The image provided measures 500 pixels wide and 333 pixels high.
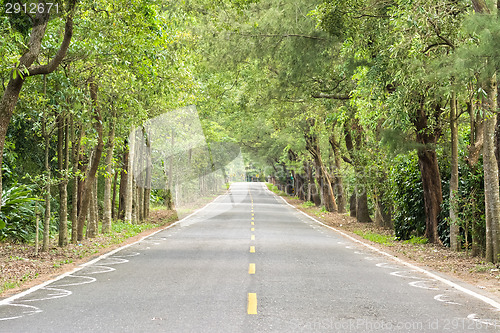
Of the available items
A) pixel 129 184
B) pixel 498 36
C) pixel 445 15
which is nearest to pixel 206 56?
pixel 129 184

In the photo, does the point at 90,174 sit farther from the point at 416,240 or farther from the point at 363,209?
the point at 363,209

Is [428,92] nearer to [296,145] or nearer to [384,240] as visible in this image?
[384,240]

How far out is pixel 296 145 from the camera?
4144cm

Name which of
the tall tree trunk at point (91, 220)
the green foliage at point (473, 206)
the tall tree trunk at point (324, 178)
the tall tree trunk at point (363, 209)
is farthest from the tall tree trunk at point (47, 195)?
the tall tree trunk at point (324, 178)

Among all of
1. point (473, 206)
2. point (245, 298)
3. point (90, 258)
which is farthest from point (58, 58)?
point (473, 206)

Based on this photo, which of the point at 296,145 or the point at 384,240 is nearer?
the point at 384,240

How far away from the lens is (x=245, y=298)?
7938mm

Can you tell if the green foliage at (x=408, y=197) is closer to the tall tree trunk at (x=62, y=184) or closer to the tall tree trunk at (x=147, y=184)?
the tall tree trunk at (x=62, y=184)

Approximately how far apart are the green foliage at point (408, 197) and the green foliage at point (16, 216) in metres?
12.1

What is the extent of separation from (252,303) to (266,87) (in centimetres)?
1597

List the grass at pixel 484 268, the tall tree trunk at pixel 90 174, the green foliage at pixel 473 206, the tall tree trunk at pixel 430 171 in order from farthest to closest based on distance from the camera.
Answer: the tall tree trunk at pixel 430 171, the tall tree trunk at pixel 90 174, the green foliage at pixel 473 206, the grass at pixel 484 268

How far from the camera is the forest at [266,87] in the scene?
10.6m

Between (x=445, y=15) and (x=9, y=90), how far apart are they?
8456mm

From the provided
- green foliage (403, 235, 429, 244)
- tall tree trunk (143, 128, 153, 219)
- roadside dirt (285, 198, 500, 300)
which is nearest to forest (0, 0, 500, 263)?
green foliage (403, 235, 429, 244)
